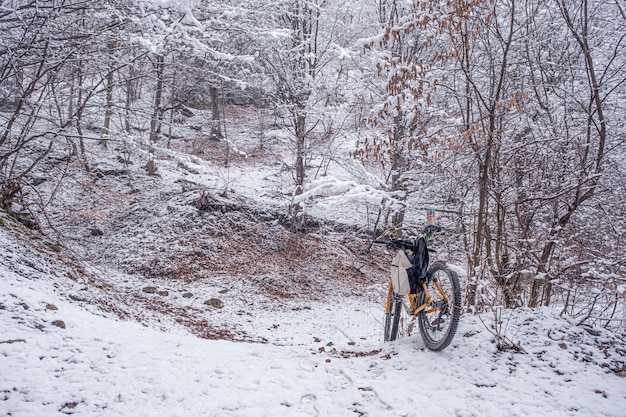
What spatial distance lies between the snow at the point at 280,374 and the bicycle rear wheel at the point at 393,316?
298mm

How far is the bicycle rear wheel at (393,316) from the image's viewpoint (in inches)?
165

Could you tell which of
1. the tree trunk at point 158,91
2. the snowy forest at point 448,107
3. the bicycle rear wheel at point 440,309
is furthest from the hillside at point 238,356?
the tree trunk at point 158,91

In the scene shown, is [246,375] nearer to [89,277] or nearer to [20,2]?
[89,277]

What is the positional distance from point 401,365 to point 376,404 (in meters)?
0.66

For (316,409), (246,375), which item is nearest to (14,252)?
(246,375)

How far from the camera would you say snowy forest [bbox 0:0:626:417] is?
3.00 metres

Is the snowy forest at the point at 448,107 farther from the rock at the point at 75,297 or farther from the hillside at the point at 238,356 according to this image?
the rock at the point at 75,297

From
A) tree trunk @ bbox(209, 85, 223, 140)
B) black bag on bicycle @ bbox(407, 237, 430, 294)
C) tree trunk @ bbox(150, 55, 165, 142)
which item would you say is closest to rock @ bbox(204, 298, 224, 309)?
tree trunk @ bbox(150, 55, 165, 142)

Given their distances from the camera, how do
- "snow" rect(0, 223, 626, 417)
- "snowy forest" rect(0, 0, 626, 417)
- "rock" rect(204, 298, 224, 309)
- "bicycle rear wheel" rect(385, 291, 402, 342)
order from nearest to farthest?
"snow" rect(0, 223, 626, 417) < "snowy forest" rect(0, 0, 626, 417) < "bicycle rear wheel" rect(385, 291, 402, 342) < "rock" rect(204, 298, 224, 309)

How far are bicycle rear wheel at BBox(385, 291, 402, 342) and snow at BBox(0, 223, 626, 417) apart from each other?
0.98 ft

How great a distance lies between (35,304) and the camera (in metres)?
3.79

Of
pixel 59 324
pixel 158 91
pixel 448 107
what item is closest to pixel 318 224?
pixel 448 107

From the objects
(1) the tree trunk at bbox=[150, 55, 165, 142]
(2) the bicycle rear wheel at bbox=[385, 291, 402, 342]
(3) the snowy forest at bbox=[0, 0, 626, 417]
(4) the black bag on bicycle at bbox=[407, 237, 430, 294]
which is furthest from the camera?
(1) the tree trunk at bbox=[150, 55, 165, 142]

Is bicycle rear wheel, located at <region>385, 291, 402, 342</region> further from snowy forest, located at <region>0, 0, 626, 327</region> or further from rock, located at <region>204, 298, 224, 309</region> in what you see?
rock, located at <region>204, 298, 224, 309</region>
